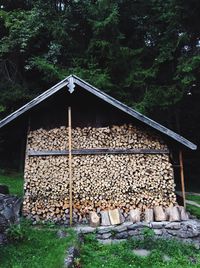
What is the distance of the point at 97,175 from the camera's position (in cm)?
909

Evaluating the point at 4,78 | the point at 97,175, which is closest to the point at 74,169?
the point at 97,175

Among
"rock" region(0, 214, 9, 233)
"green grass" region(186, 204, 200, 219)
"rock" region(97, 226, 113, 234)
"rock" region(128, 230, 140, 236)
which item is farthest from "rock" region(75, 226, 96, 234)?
"green grass" region(186, 204, 200, 219)

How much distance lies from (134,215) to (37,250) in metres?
3.05

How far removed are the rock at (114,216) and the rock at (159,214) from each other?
1.08 metres

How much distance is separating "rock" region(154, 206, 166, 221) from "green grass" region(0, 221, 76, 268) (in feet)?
8.12

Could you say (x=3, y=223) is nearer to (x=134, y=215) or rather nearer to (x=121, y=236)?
(x=121, y=236)

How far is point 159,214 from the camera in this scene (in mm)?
8641

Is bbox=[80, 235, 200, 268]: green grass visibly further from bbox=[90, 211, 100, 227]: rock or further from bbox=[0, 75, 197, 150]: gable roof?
bbox=[0, 75, 197, 150]: gable roof

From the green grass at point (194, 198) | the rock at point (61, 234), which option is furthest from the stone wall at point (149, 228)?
the green grass at point (194, 198)

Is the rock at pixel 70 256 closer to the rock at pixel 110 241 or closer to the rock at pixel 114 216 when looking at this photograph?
the rock at pixel 110 241

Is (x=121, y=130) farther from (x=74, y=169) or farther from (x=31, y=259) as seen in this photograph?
(x=31, y=259)

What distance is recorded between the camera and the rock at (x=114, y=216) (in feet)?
27.6

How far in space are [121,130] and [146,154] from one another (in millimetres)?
1066

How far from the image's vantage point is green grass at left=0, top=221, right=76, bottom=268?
5.94m
